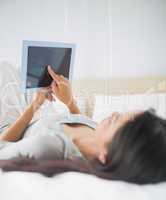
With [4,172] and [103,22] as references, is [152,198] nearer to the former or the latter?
[4,172]

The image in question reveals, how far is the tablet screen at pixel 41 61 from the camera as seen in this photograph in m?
1.00

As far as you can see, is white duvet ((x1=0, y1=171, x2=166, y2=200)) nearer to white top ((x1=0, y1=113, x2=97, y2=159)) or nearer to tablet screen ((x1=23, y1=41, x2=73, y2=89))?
white top ((x1=0, y1=113, x2=97, y2=159))

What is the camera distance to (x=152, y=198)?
1.93 ft

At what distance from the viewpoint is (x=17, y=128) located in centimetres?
101

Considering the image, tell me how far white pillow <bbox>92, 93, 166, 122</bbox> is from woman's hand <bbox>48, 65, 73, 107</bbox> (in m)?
0.20

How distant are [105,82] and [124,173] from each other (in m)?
0.99

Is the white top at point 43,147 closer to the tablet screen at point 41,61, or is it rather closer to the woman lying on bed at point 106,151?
the woman lying on bed at point 106,151

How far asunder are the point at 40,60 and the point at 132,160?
563mm

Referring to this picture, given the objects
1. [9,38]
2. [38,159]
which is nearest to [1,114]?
[9,38]

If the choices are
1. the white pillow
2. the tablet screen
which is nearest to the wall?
the white pillow

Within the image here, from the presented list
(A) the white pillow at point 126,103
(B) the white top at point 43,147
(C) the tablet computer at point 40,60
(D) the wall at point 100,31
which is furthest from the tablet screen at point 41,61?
(D) the wall at point 100,31

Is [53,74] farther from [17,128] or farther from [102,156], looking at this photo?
[102,156]

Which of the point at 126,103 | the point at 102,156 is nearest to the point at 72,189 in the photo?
the point at 102,156

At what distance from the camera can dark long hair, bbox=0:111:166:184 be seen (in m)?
0.65
